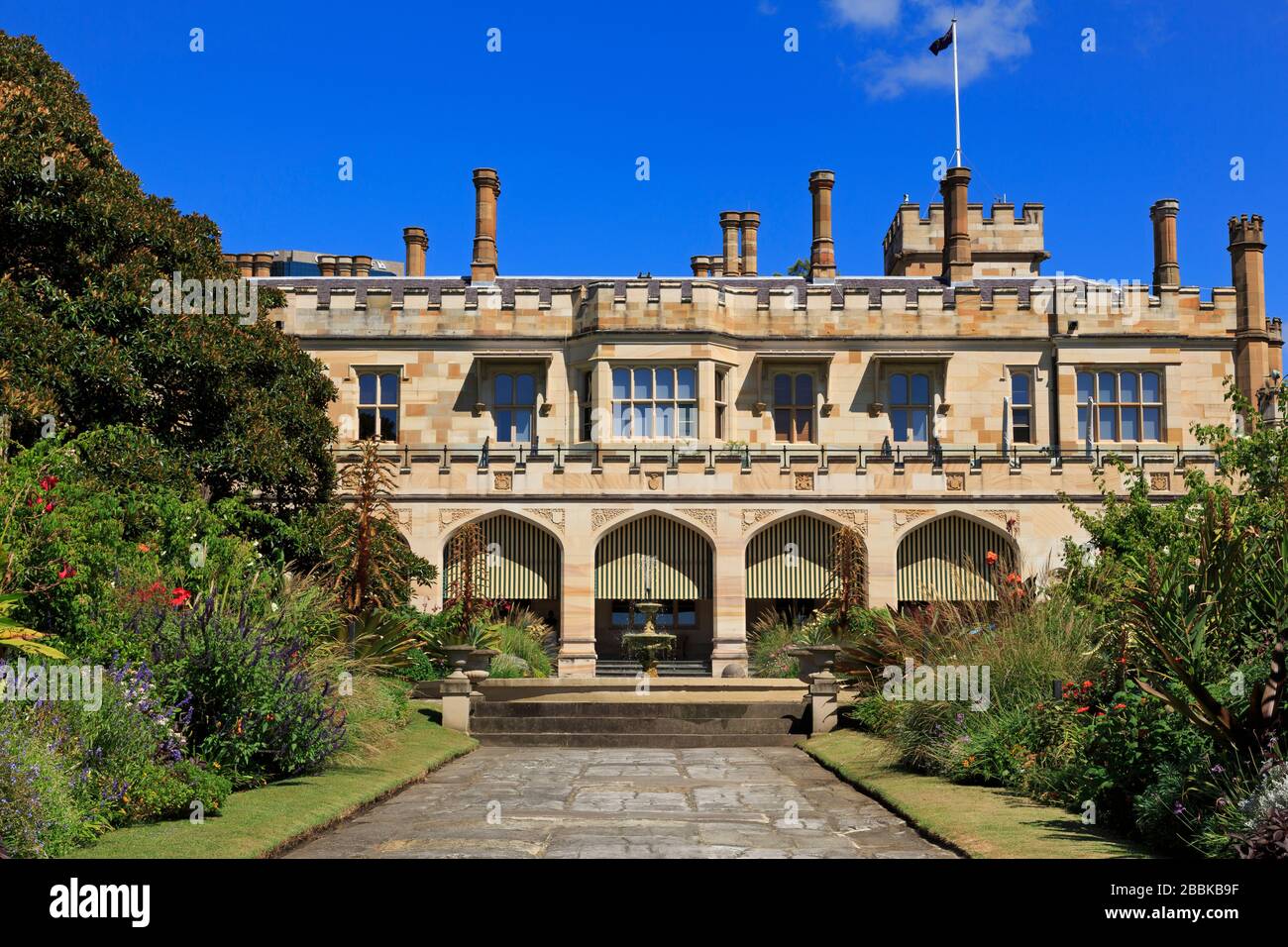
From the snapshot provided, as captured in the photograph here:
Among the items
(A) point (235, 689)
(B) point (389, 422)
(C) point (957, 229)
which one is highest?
(C) point (957, 229)

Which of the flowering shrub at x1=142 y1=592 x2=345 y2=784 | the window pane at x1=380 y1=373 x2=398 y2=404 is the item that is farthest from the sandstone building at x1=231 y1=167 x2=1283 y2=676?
the flowering shrub at x1=142 y1=592 x2=345 y2=784

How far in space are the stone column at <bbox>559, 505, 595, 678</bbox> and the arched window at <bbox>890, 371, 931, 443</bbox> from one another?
9.21 metres

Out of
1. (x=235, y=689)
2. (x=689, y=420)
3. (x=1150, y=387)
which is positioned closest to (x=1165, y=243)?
(x=1150, y=387)

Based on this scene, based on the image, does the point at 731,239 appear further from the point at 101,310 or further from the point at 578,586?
the point at 101,310

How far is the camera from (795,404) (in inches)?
1335

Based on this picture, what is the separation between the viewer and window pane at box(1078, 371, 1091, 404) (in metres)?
33.6

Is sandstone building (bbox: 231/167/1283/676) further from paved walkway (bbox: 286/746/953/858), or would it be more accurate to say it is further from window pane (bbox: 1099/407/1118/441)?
paved walkway (bbox: 286/746/953/858)

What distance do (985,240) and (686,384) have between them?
1622 cm

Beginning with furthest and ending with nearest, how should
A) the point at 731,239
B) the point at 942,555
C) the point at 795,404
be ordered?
the point at 731,239, the point at 795,404, the point at 942,555

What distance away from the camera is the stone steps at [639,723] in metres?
19.0

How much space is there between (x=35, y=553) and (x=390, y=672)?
1022 cm

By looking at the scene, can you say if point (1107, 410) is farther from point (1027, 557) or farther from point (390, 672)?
point (390, 672)

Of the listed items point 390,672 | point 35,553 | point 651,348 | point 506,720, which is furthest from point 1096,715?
point 651,348
